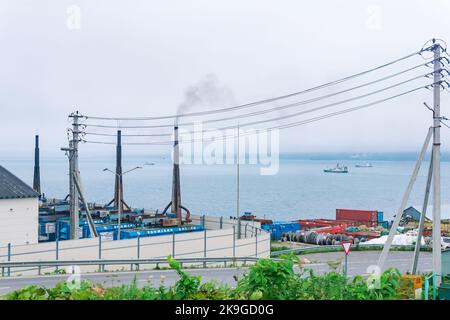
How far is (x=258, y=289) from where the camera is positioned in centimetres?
420

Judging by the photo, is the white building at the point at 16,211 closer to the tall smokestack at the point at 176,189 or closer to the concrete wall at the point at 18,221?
the concrete wall at the point at 18,221

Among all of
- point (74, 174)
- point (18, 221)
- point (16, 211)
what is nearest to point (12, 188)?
point (16, 211)

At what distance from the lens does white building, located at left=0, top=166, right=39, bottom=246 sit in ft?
63.0

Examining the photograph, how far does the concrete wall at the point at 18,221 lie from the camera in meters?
19.1

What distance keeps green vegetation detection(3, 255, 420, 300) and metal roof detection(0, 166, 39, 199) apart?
54.5ft

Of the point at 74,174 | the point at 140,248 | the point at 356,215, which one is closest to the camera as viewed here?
the point at 140,248

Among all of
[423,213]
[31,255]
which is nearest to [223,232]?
[31,255]

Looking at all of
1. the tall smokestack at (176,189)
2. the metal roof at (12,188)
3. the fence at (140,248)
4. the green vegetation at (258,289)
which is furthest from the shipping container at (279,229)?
the green vegetation at (258,289)

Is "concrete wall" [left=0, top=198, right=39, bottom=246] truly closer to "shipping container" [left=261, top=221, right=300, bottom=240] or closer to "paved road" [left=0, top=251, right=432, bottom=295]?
"paved road" [left=0, top=251, right=432, bottom=295]

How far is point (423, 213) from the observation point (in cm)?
1009

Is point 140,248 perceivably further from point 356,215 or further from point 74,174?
point 356,215

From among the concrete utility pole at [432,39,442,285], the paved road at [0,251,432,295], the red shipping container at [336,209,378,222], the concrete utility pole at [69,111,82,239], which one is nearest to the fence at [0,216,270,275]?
the concrete utility pole at [69,111,82,239]

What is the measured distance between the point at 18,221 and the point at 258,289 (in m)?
17.4
